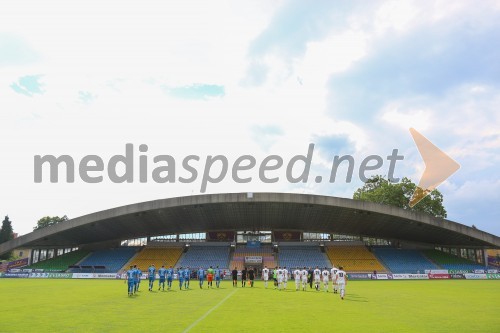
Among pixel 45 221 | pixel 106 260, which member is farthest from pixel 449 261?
pixel 45 221

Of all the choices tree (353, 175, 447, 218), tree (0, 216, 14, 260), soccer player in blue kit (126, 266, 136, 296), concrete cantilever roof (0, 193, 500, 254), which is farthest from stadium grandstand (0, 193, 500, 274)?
tree (0, 216, 14, 260)

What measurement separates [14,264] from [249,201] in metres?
43.7

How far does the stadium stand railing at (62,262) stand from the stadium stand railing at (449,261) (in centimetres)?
5297

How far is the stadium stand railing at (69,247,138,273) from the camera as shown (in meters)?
57.6

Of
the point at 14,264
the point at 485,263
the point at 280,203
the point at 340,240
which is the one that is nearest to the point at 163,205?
the point at 280,203

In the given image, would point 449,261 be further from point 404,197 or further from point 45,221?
point 45,221

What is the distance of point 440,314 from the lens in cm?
1466

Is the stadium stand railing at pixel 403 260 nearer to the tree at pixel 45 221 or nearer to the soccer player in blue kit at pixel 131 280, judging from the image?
the soccer player in blue kit at pixel 131 280

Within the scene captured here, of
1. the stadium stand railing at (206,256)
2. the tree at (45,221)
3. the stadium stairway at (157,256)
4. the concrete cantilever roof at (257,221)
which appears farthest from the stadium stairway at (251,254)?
the tree at (45,221)

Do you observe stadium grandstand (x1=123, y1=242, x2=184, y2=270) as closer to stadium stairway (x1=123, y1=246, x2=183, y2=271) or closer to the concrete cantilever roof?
stadium stairway (x1=123, y1=246, x2=183, y2=271)

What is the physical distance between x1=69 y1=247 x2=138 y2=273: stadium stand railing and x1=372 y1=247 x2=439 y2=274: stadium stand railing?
124 feet

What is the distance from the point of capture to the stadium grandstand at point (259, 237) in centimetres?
5200

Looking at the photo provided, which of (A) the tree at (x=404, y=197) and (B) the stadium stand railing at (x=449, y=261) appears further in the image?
(A) the tree at (x=404, y=197)

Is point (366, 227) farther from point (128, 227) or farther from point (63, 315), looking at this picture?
point (63, 315)
